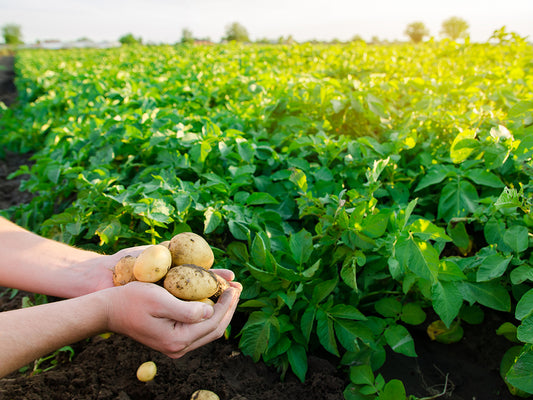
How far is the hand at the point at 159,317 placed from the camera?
1.29 meters

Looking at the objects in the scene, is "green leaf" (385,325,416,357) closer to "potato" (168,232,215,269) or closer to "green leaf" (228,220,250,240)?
"green leaf" (228,220,250,240)

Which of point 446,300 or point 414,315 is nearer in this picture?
point 446,300

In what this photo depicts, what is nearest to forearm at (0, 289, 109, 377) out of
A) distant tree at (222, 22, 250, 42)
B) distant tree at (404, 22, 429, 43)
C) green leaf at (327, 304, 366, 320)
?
green leaf at (327, 304, 366, 320)

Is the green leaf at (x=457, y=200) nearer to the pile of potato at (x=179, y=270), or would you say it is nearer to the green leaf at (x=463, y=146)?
the green leaf at (x=463, y=146)

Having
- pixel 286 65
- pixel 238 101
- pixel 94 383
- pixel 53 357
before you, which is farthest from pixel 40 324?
pixel 286 65

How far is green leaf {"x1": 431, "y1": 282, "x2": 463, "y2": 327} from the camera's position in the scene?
5.11ft

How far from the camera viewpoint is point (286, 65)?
7.15m

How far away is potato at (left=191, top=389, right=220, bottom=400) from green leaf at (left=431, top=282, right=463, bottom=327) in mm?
909

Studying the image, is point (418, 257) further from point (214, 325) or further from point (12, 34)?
point (12, 34)

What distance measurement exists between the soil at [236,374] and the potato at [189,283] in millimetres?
459

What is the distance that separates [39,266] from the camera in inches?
66.1

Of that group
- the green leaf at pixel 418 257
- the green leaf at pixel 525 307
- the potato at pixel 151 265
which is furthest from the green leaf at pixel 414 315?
the potato at pixel 151 265

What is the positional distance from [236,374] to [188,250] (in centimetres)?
62

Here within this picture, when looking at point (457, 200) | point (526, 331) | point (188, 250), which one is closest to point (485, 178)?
point (457, 200)
